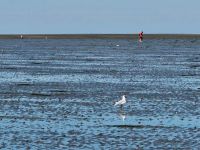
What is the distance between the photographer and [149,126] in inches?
902

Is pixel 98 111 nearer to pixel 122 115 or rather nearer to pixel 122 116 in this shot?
pixel 122 115

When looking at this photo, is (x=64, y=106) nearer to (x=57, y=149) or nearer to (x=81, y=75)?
(x=57, y=149)

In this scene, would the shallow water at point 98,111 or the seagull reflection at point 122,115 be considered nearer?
the shallow water at point 98,111

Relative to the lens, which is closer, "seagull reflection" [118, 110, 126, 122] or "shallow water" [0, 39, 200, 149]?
"shallow water" [0, 39, 200, 149]

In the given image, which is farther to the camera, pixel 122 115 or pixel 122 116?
pixel 122 115

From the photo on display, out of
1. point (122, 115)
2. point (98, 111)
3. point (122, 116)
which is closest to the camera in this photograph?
point (122, 116)

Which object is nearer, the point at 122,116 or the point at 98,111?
the point at 122,116

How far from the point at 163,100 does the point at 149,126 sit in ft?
25.1

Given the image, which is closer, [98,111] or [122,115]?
[122,115]

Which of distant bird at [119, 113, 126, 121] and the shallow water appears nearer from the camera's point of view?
the shallow water

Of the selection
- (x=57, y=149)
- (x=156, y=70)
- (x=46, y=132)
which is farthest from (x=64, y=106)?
(x=156, y=70)

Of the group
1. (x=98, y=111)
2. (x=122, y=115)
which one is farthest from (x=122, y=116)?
(x=98, y=111)

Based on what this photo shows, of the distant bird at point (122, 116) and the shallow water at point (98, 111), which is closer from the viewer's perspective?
the shallow water at point (98, 111)

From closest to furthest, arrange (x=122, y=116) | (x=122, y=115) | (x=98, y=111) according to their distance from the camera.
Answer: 1. (x=122, y=116)
2. (x=122, y=115)
3. (x=98, y=111)
